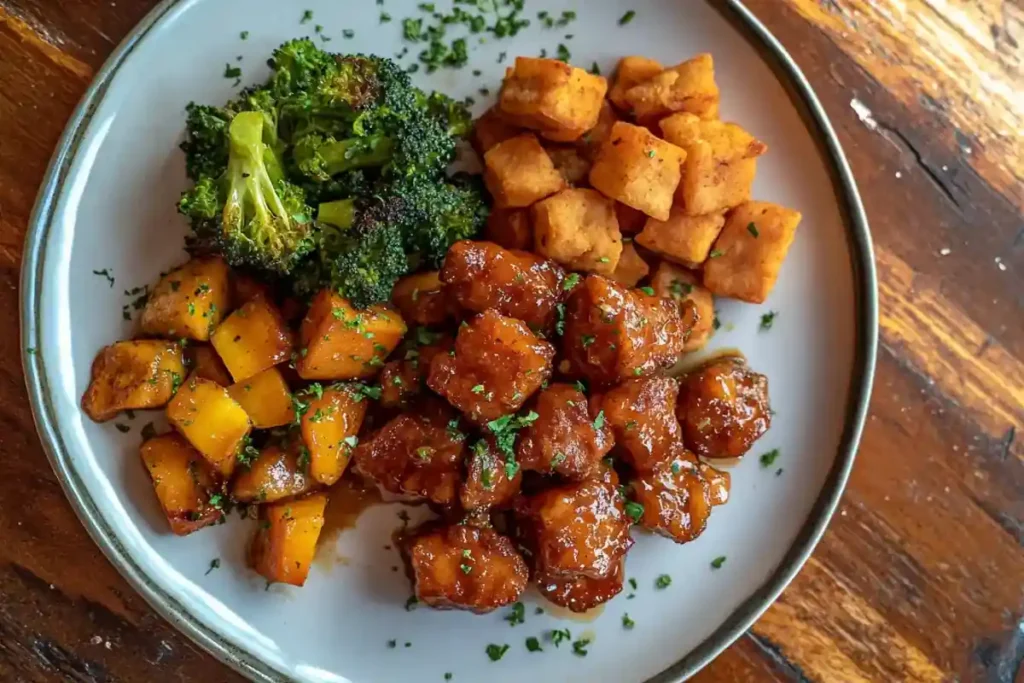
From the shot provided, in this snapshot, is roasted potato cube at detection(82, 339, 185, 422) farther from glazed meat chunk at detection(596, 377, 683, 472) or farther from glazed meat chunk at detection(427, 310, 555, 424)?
glazed meat chunk at detection(596, 377, 683, 472)

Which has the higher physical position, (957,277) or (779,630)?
(957,277)

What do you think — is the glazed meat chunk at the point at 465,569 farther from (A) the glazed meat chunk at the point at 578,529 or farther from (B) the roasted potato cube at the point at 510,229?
(B) the roasted potato cube at the point at 510,229

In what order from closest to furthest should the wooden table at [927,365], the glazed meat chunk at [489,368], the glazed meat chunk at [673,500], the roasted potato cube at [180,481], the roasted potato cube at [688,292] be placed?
the glazed meat chunk at [489,368] → the roasted potato cube at [180,481] → the glazed meat chunk at [673,500] → the roasted potato cube at [688,292] → the wooden table at [927,365]

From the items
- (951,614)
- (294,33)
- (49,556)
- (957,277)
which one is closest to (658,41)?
(294,33)

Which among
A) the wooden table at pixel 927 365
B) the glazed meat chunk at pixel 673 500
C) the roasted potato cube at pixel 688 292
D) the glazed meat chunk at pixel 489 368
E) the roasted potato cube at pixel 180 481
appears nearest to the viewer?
the glazed meat chunk at pixel 489 368

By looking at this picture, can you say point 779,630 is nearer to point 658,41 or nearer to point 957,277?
point 957,277

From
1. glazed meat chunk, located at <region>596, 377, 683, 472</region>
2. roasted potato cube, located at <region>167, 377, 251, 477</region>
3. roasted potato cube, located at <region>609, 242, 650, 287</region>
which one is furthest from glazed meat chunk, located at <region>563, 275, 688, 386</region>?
roasted potato cube, located at <region>167, 377, 251, 477</region>

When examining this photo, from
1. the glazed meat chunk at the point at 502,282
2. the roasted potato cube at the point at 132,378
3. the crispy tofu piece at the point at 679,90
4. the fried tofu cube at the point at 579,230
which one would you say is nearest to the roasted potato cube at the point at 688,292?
the fried tofu cube at the point at 579,230

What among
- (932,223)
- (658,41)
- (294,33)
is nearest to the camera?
(294,33)
